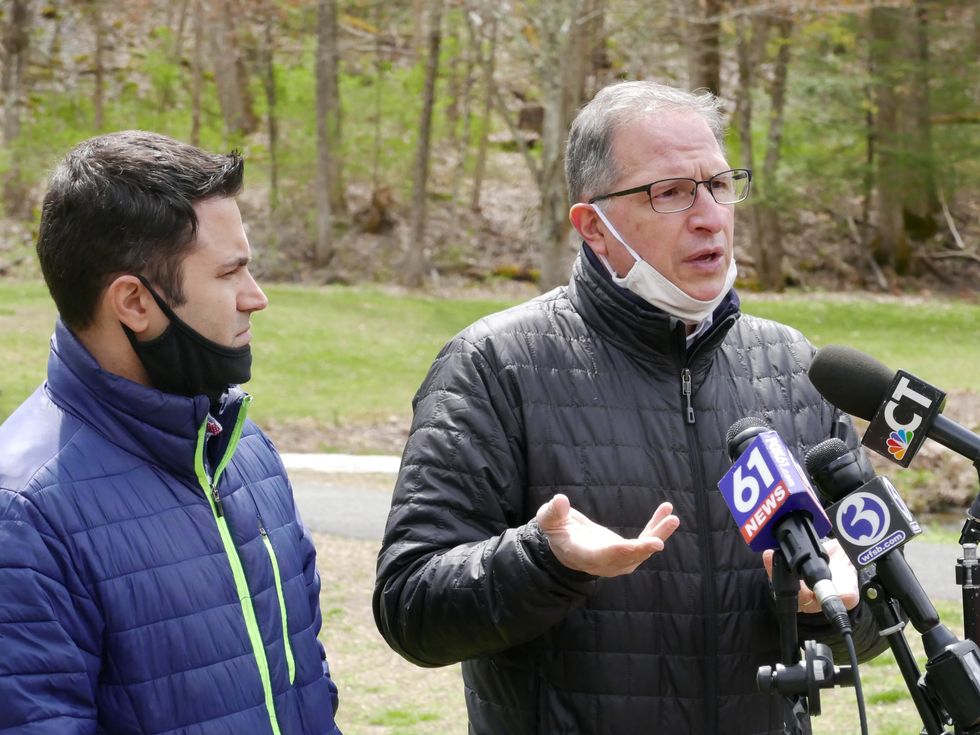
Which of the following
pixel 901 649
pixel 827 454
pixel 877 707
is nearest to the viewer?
pixel 901 649

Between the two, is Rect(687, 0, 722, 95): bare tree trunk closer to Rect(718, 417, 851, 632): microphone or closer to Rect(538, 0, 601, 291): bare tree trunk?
Rect(538, 0, 601, 291): bare tree trunk

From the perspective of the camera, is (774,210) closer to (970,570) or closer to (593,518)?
(593,518)

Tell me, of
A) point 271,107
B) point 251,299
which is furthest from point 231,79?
point 251,299

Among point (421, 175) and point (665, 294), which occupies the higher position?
point (665, 294)

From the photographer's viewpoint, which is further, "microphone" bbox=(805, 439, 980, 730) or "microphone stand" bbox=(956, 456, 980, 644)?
"microphone stand" bbox=(956, 456, 980, 644)

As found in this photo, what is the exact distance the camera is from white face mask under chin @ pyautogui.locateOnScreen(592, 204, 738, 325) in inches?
119

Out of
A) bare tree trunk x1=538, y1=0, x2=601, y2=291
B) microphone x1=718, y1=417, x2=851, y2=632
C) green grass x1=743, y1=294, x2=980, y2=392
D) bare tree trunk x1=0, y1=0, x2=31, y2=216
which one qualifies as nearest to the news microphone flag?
microphone x1=718, y1=417, x2=851, y2=632

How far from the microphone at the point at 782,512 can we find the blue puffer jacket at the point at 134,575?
3.42 ft

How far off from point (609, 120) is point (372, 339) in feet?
63.3

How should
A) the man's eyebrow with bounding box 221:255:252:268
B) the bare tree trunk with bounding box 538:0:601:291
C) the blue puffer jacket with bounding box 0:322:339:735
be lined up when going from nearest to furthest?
the blue puffer jacket with bounding box 0:322:339:735 < the man's eyebrow with bounding box 221:255:252:268 < the bare tree trunk with bounding box 538:0:601:291

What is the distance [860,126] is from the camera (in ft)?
101

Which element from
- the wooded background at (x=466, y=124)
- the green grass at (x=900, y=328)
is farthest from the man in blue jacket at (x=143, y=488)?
the wooded background at (x=466, y=124)

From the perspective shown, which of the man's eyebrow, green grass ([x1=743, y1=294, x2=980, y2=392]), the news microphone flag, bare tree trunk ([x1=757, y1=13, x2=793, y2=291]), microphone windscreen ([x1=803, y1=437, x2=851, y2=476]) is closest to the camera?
the news microphone flag

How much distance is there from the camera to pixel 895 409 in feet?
7.56
